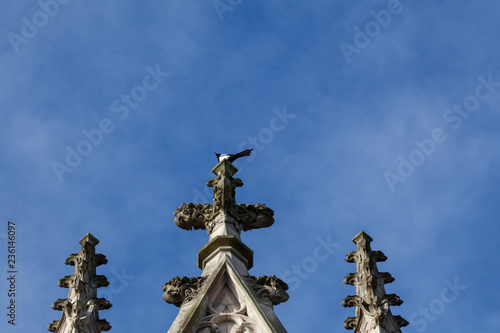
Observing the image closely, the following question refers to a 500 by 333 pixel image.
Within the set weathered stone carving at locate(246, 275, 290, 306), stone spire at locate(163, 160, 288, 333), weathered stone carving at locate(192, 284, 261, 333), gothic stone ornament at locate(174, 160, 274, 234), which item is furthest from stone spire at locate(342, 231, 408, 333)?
gothic stone ornament at locate(174, 160, 274, 234)

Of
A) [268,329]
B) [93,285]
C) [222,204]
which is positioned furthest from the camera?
[222,204]

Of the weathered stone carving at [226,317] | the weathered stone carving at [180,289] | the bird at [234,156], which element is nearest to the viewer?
the weathered stone carving at [226,317]

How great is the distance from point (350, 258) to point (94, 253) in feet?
14.5

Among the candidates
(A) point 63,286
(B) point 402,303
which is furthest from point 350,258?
(A) point 63,286

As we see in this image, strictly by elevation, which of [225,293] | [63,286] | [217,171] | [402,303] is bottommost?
[402,303]

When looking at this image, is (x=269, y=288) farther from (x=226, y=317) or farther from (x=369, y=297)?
(x=369, y=297)

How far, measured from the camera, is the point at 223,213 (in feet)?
81.4

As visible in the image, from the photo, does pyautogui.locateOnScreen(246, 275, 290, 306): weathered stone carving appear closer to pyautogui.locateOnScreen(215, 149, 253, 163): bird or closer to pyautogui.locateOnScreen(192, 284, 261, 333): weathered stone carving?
pyautogui.locateOnScreen(192, 284, 261, 333): weathered stone carving

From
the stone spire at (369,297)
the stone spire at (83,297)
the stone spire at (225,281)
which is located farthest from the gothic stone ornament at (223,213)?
the stone spire at (369,297)

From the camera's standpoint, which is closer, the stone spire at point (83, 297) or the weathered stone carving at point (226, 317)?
the weathered stone carving at point (226, 317)

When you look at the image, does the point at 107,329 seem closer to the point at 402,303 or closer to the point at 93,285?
the point at 93,285

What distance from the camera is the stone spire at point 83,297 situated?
2162cm

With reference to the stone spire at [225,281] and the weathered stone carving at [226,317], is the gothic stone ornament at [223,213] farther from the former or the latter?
the weathered stone carving at [226,317]

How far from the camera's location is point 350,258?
23.5 metres
